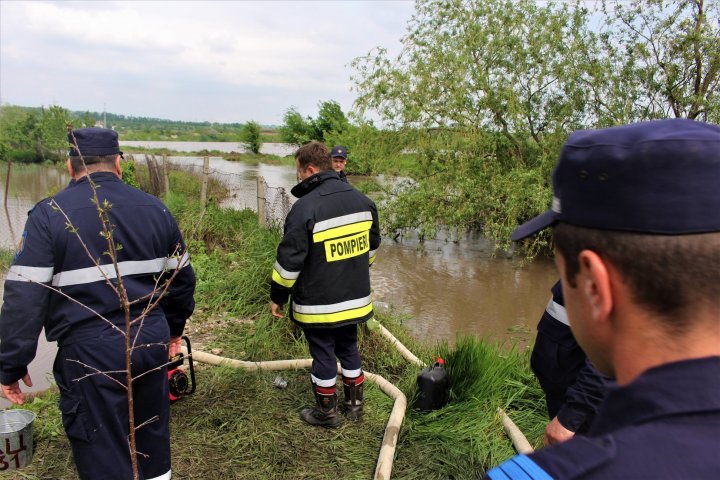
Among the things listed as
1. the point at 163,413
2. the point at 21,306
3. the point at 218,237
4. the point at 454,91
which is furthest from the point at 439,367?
the point at 454,91

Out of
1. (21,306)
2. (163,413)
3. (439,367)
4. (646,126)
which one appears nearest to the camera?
(646,126)

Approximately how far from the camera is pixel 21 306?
2273 millimetres

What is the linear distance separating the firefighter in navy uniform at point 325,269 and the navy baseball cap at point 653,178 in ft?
8.79

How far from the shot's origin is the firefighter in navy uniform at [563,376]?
2.01 meters

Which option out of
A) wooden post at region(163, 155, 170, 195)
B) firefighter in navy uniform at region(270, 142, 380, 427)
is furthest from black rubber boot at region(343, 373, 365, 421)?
wooden post at region(163, 155, 170, 195)

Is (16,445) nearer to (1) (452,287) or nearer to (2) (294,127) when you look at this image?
(1) (452,287)

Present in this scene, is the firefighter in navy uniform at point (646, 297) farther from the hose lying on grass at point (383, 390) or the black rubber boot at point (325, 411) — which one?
the black rubber boot at point (325, 411)

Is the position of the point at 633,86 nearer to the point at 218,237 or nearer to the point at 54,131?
the point at 218,237

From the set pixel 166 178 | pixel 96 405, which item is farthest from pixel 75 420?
pixel 166 178

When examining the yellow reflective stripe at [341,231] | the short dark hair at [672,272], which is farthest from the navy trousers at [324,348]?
the short dark hair at [672,272]

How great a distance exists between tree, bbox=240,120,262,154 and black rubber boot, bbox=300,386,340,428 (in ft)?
169

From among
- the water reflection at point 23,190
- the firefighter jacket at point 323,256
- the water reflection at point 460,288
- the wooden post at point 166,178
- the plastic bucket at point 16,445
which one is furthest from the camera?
the wooden post at point 166,178

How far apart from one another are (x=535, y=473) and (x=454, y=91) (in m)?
10.2

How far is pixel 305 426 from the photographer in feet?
12.0
